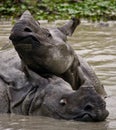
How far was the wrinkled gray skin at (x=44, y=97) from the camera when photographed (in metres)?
4.92

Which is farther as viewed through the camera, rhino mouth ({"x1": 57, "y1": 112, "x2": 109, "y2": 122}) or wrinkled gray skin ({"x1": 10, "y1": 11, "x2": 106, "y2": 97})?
wrinkled gray skin ({"x1": 10, "y1": 11, "x2": 106, "y2": 97})

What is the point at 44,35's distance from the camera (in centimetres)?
535

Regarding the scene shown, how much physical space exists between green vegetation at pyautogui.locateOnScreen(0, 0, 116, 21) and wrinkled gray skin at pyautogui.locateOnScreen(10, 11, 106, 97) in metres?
10.9

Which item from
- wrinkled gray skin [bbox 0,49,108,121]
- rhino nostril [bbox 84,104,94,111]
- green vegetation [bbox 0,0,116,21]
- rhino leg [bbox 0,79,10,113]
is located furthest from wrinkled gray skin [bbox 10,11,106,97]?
green vegetation [bbox 0,0,116,21]

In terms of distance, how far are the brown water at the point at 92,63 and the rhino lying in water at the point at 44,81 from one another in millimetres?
101

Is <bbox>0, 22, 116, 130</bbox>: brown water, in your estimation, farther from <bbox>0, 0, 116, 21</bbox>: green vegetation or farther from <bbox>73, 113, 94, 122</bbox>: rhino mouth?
<bbox>0, 0, 116, 21</bbox>: green vegetation

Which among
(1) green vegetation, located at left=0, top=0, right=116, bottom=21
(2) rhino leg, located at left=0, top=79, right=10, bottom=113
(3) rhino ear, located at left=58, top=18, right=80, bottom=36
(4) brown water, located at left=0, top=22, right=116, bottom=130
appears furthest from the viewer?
(1) green vegetation, located at left=0, top=0, right=116, bottom=21

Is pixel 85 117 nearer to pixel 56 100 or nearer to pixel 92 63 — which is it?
pixel 56 100

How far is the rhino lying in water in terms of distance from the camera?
4.94 m

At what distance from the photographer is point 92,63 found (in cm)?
896

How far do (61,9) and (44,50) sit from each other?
42.1 feet

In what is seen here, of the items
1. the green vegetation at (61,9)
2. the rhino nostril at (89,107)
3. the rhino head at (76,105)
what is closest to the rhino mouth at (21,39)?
the rhino head at (76,105)

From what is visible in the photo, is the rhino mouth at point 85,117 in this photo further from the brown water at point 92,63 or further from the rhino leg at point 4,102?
the rhino leg at point 4,102

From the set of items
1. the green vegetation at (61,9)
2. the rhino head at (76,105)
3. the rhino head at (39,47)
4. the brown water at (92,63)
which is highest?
the rhino head at (39,47)
